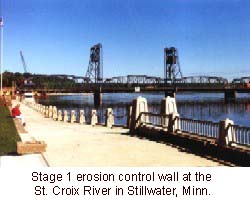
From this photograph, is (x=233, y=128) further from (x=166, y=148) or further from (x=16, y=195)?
(x=16, y=195)

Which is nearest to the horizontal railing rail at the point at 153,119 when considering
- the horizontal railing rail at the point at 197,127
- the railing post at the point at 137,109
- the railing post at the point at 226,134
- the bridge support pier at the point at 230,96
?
the railing post at the point at 137,109

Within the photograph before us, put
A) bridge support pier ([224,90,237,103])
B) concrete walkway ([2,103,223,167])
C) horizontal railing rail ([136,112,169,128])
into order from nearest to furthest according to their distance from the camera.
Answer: concrete walkway ([2,103,223,167]) → horizontal railing rail ([136,112,169,128]) → bridge support pier ([224,90,237,103])

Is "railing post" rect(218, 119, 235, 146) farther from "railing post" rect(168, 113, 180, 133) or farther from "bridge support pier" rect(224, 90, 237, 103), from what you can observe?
"bridge support pier" rect(224, 90, 237, 103)

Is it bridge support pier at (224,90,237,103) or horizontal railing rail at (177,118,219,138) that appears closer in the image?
horizontal railing rail at (177,118,219,138)

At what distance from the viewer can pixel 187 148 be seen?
608 inches

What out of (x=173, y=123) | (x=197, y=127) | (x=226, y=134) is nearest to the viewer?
(x=226, y=134)

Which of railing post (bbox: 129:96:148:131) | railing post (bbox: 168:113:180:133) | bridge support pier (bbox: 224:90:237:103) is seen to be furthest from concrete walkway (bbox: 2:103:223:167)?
bridge support pier (bbox: 224:90:237:103)

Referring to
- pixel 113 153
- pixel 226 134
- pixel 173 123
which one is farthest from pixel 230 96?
pixel 226 134

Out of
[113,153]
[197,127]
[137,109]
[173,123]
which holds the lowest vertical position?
[113,153]

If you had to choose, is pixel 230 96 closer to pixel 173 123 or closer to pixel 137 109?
pixel 137 109

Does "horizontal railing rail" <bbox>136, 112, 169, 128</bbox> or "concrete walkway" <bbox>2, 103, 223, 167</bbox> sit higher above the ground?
"horizontal railing rail" <bbox>136, 112, 169, 128</bbox>

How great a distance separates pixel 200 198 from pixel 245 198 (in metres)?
0.78

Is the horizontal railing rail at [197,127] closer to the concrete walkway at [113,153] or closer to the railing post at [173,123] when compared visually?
the railing post at [173,123]

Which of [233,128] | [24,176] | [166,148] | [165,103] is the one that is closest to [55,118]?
[165,103]
